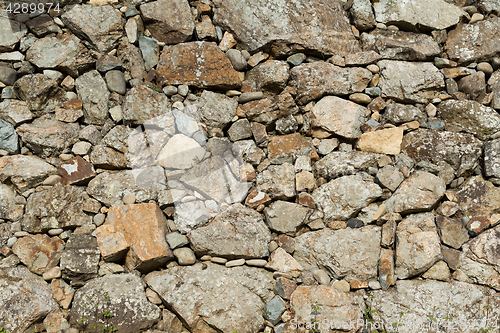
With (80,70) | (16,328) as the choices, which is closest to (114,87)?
(80,70)

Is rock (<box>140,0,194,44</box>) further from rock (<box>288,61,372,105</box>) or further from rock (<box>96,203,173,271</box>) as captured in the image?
rock (<box>96,203,173,271</box>)

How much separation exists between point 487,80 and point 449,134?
3.45 feet

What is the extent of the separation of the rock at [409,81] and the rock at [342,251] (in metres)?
1.68

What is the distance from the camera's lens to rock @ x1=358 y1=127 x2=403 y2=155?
4070 millimetres

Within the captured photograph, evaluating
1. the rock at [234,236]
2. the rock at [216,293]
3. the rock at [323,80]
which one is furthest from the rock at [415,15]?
the rock at [216,293]

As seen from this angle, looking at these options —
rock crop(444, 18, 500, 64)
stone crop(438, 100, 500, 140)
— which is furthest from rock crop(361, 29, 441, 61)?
stone crop(438, 100, 500, 140)

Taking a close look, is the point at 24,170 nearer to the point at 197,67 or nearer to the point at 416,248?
the point at 197,67

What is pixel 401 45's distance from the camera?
177 inches

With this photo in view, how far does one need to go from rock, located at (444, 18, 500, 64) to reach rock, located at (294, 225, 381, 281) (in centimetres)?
257

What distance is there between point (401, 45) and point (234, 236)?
314 centimetres

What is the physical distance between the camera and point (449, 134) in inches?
163

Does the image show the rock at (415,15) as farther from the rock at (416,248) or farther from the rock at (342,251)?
the rock at (342,251)

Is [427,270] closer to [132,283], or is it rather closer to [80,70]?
[132,283]

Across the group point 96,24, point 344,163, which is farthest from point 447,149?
point 96,24
